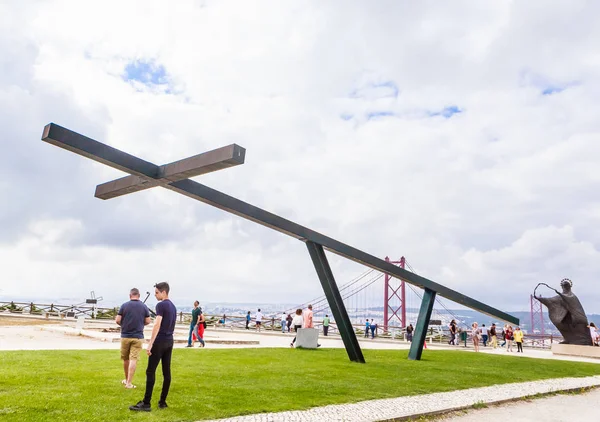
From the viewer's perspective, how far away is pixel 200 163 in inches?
241

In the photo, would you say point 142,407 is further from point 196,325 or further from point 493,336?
point 493,336

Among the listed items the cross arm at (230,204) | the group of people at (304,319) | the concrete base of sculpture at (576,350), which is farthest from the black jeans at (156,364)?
the concrete base of sculpture at (576,350)

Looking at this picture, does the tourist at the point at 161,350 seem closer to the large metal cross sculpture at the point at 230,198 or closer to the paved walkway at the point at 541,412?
the large metal cross sculpture at the point at 230,198

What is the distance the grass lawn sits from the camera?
5316mm

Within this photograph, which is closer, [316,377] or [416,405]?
[416,405]

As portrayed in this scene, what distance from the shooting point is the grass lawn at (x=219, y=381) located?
5316mm

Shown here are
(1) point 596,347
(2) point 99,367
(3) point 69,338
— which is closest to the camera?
(2) point 99,367

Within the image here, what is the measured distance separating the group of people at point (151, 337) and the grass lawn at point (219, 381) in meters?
0.23

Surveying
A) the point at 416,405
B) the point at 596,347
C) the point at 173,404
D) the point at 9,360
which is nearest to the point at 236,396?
the point at 173,404

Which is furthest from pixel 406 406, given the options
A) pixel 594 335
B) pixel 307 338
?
pixel 594 335

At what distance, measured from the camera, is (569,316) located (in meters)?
19.5

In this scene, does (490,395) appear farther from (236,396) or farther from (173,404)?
(173,404)

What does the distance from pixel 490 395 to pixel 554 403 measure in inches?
38.2

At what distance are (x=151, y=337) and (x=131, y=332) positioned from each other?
49.5 inches
